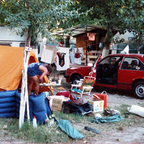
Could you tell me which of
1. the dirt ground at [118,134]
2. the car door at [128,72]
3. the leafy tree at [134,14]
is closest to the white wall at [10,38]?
the leafy tree at [134,14]

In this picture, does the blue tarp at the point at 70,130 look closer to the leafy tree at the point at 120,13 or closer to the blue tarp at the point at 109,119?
the blue tarp at the point at 109,119

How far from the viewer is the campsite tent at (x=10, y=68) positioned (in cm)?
686

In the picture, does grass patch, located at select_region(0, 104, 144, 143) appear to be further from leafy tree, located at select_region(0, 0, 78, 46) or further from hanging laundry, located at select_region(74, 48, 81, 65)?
hanging laundry, located at select_region(74, 48, 81, 65)

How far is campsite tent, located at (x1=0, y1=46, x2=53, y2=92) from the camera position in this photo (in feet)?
22.5

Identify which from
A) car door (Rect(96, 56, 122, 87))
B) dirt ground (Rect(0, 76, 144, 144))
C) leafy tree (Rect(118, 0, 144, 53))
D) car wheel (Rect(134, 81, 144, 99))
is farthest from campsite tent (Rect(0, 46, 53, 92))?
leafy tree (Rect(118, 0, 144, 53))

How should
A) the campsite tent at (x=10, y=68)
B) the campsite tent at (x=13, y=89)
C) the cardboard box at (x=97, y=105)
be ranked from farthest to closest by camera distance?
1. the campsite tent at (x=10, y=68)
2. the cardboard box at (x=97, y=105)
3. the campsite tent at (x=13, y=89)

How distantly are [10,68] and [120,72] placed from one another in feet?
15.1

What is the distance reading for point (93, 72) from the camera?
32.1ft

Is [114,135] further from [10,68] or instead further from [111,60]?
[111,60]

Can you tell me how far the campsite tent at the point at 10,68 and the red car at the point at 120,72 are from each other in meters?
3.61

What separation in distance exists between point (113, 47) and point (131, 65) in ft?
25.2

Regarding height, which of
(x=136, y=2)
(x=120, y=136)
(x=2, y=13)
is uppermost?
(x=136, y=2)

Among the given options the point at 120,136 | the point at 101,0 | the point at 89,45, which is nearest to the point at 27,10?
the point at 101,0

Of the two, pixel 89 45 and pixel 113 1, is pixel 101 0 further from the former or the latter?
pixel 89 45
